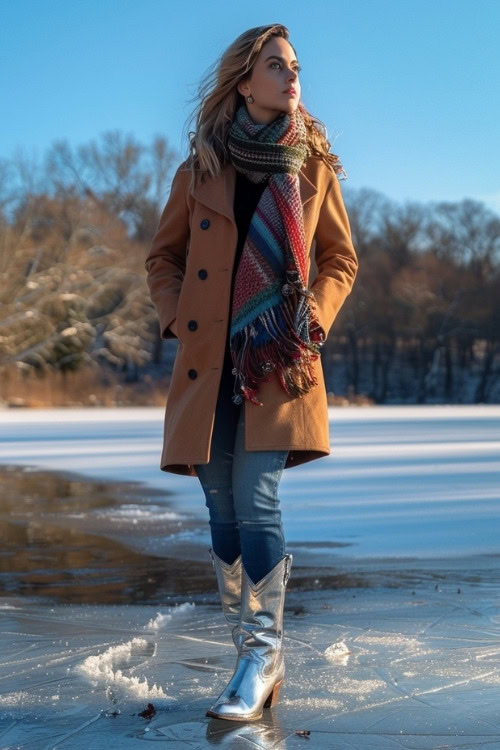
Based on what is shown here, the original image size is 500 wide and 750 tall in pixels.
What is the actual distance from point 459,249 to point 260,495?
57.9 meters

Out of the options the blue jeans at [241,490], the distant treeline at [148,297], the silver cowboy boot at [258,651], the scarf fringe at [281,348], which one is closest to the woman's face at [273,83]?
the scarf fringe at [281,348]

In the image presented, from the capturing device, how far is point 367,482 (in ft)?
29.9

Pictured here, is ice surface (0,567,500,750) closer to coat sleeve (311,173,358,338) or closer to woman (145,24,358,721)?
woman (145,24,358,721)

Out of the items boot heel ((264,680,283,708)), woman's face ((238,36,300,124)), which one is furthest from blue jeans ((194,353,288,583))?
woman's face ((238,36,300,124))

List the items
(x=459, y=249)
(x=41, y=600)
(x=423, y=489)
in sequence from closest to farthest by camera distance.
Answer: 1. (x=41, y=600)
2. (x=423, y=489)
3. (x=459, y=249)

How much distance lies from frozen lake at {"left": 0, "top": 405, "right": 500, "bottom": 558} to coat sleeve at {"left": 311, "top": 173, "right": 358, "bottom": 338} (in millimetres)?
2720

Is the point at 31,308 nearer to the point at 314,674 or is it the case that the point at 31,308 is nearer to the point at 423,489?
the point at 423,489

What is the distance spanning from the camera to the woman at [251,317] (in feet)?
9.98

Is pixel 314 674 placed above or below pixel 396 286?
below

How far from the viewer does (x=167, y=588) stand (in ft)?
16.4

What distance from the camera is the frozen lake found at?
6.29 m

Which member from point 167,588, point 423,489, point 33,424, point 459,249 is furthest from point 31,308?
point 167,588

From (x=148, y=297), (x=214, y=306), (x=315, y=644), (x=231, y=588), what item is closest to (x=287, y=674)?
(x=231, y=588)

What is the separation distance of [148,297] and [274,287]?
142 feet
